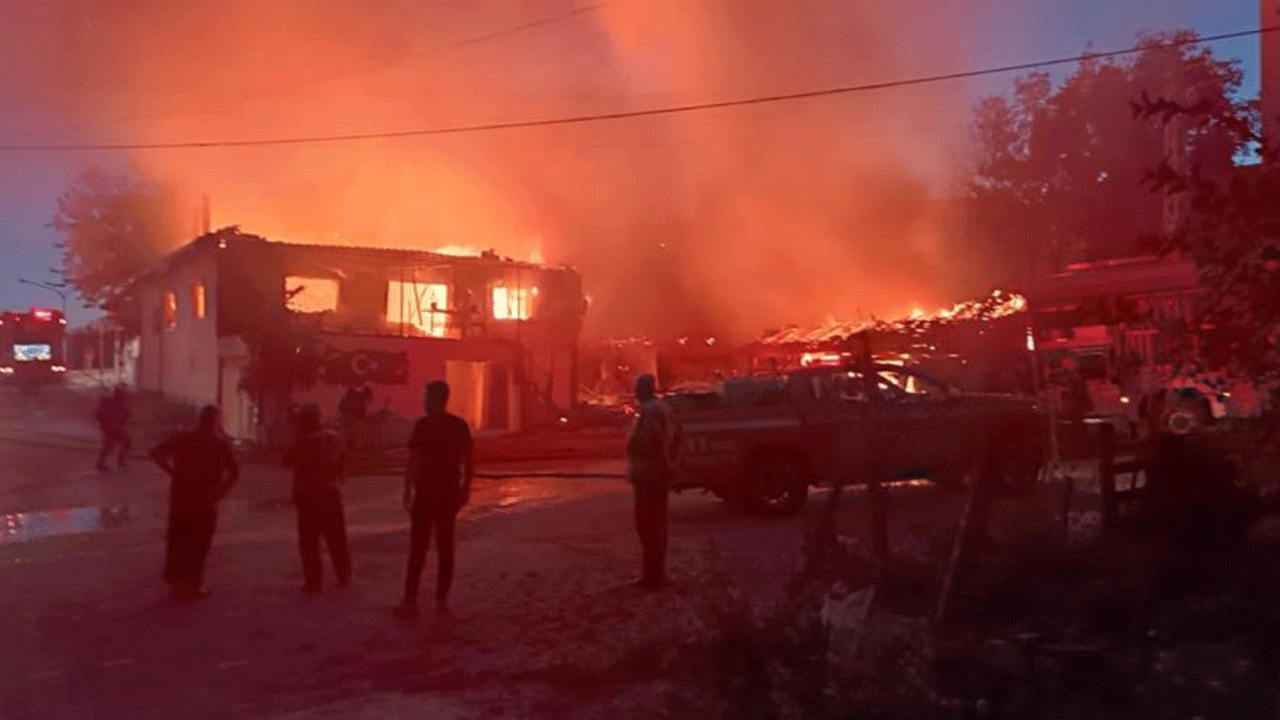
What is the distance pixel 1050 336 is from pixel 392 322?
50.9ft

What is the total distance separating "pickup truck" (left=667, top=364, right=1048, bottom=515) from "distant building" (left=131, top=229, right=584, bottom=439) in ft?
47.2

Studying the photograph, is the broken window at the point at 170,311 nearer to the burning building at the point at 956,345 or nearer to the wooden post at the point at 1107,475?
the burning building at the point at 956,345

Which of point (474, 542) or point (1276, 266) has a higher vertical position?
point (1276, 266)

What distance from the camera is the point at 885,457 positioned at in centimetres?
1226

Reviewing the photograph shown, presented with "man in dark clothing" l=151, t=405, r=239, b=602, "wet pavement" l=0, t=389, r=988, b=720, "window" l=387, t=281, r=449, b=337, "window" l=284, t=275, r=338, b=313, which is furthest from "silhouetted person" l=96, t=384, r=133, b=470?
"man in dark clothing" l=151, t=405, r=239, b=602

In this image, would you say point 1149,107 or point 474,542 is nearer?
point 1149,107

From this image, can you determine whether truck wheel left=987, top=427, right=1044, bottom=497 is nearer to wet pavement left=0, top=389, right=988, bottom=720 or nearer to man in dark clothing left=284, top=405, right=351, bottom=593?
wet pavement left=0, top=389, right=988, bottom=720

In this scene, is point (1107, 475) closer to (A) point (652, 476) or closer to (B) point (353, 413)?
(A) point (652, 476)

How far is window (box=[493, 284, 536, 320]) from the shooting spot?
31.7 metres

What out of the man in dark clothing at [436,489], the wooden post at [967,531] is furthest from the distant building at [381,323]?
the wooden post at [967,531]

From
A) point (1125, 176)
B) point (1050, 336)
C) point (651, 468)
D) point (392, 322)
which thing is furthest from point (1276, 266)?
point (1125, 176)

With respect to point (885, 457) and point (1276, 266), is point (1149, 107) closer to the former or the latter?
point (1276, 266)

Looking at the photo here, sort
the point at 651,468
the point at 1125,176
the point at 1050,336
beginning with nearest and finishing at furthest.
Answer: the point at 651,468 → the point at 1050,336 → the point at 1125,176

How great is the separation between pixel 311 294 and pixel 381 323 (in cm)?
176
